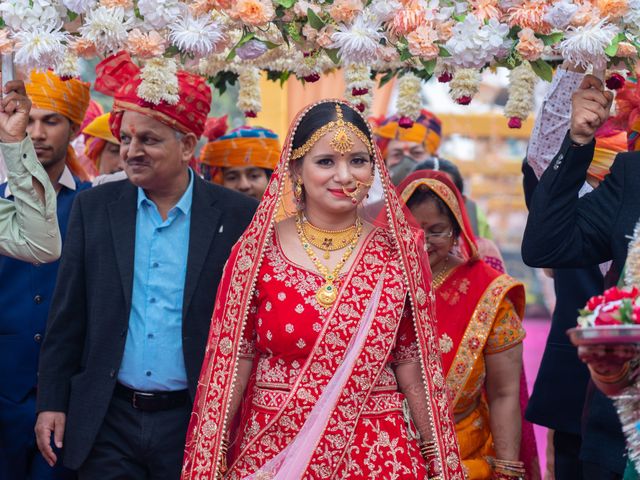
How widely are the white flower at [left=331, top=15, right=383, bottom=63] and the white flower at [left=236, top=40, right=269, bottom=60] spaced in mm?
302

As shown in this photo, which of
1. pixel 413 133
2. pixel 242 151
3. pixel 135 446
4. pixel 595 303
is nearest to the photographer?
pixel 595 303

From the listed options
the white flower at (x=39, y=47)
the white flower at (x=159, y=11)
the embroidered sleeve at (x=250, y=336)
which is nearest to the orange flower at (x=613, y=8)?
the white flower at (x=159, y=11)

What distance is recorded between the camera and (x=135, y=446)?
5.07 m

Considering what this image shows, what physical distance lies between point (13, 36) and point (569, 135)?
6.73ft

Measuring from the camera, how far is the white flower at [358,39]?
173 inches

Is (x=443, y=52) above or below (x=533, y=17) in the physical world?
below

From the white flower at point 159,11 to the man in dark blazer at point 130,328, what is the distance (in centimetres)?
111

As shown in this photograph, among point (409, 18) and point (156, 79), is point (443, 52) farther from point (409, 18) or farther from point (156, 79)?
point (156, 79)

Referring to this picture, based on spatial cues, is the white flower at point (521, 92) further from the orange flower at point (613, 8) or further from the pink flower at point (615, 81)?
the orange flower at point (613, 8)

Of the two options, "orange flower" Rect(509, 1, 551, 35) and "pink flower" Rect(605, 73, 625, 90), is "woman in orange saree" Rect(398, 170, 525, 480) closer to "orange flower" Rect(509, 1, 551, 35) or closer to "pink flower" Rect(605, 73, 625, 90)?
"pink flower" Rect(605, 73, 625, 90)

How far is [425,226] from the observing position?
551 cm

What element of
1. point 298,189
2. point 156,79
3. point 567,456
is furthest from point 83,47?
point 567,456

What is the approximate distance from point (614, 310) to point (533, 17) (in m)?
1.33

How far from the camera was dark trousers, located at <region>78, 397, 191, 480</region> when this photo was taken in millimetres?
5059
